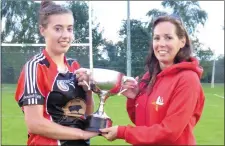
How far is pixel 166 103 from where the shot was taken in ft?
6.30

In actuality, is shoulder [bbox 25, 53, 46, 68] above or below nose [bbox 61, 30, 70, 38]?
below

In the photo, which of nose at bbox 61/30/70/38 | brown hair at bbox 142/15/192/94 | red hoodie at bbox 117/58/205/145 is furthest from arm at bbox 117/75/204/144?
nose at bbox 61/30/70/38

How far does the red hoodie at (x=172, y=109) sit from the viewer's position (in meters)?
1.87

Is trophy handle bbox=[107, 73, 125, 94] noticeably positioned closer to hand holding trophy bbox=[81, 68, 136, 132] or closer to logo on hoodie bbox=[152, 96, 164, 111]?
hand holding trophy bbox=[81, 68, 136, 132]

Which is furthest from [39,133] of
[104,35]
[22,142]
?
[22,142]

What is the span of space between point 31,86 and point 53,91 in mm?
89

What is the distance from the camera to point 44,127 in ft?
6.06

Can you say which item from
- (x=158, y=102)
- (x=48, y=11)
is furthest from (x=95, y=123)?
(x=48, y=11)

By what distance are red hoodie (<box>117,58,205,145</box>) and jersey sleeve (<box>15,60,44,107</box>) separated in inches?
14.1

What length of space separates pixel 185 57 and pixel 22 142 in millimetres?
5379

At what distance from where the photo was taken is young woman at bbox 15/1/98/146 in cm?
184

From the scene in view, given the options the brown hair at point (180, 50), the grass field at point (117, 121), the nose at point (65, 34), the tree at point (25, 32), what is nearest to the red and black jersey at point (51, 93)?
the nose at point (65, 34)

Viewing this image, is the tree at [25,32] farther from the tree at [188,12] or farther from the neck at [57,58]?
the neck at [57,58]

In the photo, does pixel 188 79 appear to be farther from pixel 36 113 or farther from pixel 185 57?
pixel 36 113
